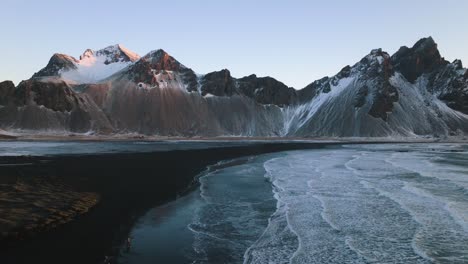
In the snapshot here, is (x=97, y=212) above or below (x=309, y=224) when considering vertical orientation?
above

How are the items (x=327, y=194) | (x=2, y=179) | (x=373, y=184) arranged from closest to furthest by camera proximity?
(x=327, y=194), (x=2, y=179), (x=373, y=184)

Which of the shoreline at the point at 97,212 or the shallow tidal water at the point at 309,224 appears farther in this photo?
the shallow tidal water at the point at 309,224

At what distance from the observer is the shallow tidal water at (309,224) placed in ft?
58.3

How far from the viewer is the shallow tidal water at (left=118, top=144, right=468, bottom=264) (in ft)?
58.3

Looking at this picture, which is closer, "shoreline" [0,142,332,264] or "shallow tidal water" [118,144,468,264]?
"shoreline" [0,142,332,264]

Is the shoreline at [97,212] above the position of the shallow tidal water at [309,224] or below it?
above

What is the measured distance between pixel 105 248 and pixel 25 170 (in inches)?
1247

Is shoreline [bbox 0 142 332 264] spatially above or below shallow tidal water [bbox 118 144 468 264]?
above

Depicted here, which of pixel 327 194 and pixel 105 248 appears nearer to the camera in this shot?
pixel 105 248

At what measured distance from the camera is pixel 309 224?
77.5ft

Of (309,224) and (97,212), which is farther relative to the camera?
(97,212)

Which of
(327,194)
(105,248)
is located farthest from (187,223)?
(327,194)

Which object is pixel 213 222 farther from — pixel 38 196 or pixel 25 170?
pixel 25 170

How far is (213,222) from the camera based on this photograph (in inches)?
952
